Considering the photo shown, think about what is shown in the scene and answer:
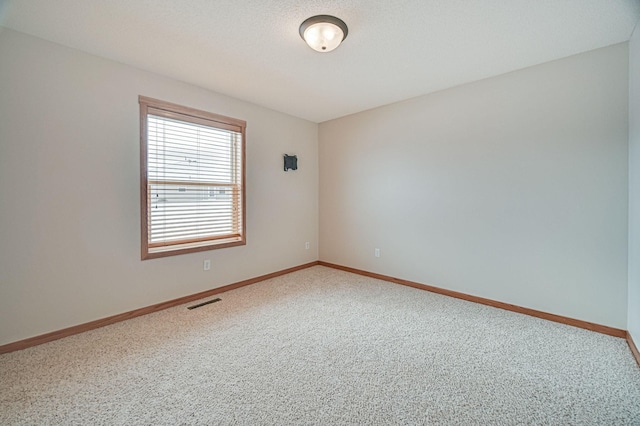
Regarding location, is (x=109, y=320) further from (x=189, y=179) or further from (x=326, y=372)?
(x=326, y=372)

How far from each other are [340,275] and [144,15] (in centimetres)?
361

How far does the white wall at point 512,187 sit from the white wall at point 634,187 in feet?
0.26

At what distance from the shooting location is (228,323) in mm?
2605

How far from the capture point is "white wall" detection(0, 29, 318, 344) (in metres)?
2.13

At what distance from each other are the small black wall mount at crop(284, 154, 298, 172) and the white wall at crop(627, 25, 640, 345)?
11.6 ft

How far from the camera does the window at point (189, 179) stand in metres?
2.87

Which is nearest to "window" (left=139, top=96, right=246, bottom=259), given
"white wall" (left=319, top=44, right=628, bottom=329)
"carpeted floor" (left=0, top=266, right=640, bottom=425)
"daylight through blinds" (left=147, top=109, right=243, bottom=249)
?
"daylight through blinds" (left=147, top=109, right=243, bottom=249)

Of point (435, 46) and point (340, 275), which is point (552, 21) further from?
point (340, 275)

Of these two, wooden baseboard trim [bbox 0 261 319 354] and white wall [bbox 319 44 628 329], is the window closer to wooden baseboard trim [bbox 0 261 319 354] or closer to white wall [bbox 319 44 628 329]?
wooden baseboard trim [bbox 0 261 319 354]

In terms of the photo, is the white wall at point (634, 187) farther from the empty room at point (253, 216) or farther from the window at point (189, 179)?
the window at point (189, 179)

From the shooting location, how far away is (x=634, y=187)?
7.13 ft

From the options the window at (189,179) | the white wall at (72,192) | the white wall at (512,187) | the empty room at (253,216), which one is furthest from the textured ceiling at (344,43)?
the window at (189,179)

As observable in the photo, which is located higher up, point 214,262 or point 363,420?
point 214,262

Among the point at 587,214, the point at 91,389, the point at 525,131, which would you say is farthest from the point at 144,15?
the point at 587,214
